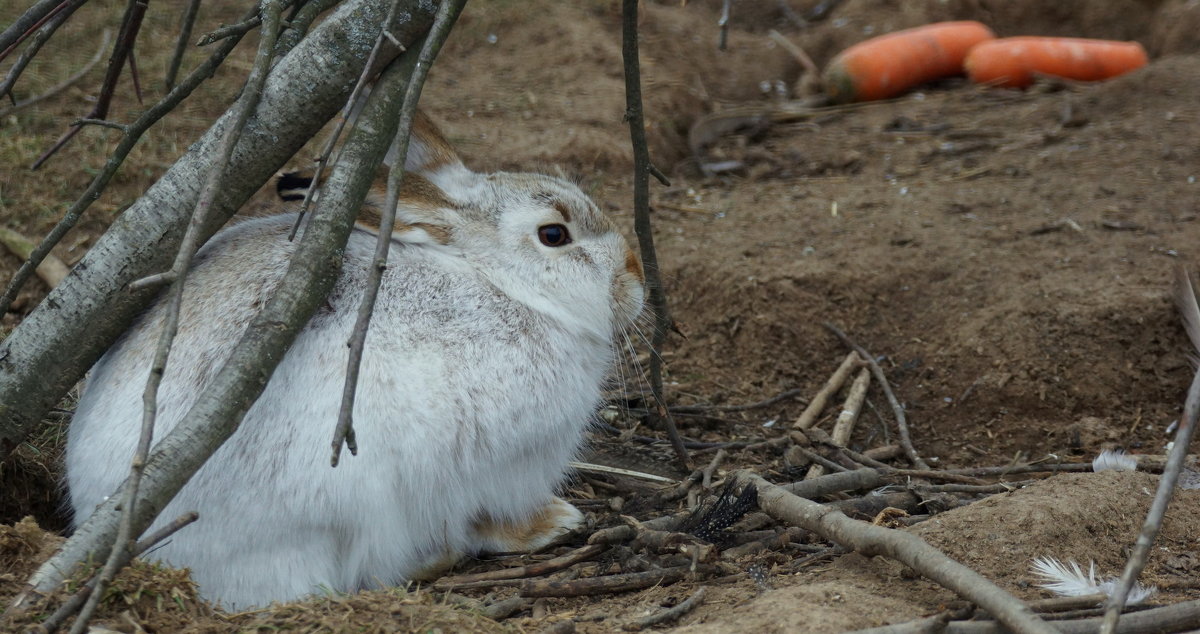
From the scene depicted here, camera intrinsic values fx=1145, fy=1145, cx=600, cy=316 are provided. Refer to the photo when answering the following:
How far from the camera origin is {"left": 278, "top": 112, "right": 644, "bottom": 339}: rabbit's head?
10.6 ft

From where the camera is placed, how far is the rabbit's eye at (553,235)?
3.39 m

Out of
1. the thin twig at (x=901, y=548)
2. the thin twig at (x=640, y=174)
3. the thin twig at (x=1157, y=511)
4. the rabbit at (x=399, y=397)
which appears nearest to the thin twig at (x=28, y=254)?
the rabbit at (x=399, y=397)

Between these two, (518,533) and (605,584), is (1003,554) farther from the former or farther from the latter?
(518,533)

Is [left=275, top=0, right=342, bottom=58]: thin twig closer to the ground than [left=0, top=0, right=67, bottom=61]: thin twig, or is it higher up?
closer to the ground

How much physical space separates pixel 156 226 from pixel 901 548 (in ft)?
6.12

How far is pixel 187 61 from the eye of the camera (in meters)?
6.18

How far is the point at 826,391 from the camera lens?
434 centimetres

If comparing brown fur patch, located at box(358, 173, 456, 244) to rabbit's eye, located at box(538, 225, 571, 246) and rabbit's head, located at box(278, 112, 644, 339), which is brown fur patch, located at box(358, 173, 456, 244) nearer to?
rabbit's head, located at box(278, 112, 644, 339)

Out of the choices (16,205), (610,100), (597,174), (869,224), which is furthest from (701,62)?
(16,205)

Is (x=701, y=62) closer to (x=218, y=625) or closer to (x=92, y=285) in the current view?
(x=92, y=285)

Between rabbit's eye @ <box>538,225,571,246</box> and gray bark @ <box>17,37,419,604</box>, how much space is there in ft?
2.35

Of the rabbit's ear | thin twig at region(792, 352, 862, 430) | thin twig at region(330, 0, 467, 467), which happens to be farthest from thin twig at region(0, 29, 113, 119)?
thin twig at region(792, 352, 862, 430)

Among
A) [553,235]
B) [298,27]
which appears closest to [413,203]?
[553,235]

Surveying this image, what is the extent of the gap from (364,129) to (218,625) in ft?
3.84
